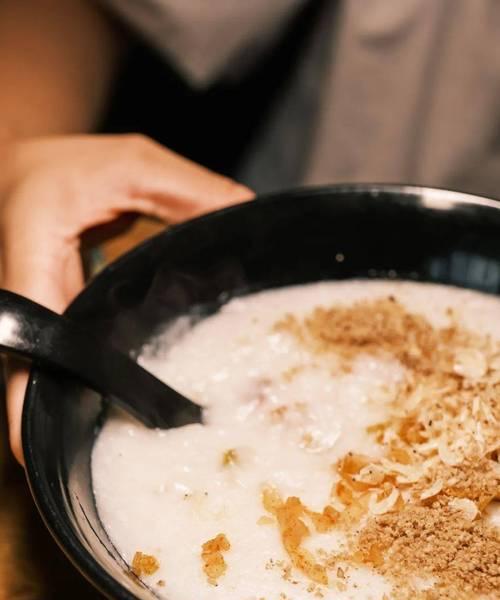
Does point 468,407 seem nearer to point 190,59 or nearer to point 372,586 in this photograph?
point 372,586

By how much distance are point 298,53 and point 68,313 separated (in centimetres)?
85

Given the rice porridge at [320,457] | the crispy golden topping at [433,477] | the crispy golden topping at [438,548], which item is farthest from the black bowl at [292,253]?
the crispy golden topping at [438,548]

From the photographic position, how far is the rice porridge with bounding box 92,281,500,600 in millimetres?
746

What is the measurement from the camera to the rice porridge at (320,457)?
0.75 metres

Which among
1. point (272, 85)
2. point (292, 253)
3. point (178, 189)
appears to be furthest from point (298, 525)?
point (272, 85)

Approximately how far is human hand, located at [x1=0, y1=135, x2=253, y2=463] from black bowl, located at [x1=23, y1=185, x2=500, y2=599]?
0.09 meters

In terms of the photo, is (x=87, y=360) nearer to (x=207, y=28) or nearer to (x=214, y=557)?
(x=214, y=557)

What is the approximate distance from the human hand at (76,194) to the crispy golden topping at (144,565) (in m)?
0.37

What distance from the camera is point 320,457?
88cm

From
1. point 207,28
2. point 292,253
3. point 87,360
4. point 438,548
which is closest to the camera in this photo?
point 438,548

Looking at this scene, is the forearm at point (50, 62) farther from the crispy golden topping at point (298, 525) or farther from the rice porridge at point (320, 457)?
the crispy golden topping at point (298, 525)

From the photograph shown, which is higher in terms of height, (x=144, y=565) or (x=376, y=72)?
(x=376, y=72)

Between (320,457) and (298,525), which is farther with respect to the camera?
(320,457)

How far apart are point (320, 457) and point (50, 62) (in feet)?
2.97
